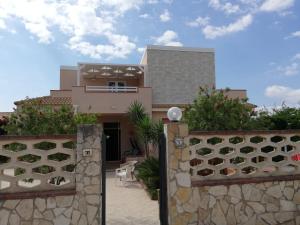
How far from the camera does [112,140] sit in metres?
25.3

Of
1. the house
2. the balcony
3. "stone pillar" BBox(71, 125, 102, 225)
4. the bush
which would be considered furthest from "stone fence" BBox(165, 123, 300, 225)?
the house

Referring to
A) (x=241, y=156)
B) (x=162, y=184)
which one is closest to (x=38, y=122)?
(x=162, y=184)

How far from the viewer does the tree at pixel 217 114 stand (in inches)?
378

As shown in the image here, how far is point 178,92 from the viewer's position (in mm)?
26016

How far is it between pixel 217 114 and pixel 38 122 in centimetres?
535

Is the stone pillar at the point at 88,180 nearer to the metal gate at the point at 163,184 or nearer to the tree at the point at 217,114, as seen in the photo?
the metal gate at the point at 163,184

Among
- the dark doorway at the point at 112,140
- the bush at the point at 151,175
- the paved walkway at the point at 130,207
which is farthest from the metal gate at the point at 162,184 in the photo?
the dark doorway at the point at 112,140

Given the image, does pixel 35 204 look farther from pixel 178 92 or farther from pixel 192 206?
pixel 178 92

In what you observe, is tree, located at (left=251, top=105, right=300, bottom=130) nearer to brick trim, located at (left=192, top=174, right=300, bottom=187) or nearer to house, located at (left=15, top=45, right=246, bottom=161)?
house, located at (left=15, top=45, right=246, bottom=161)

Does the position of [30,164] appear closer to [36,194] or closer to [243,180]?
[36,194]

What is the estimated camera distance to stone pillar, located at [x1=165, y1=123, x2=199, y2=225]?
23.2 ft

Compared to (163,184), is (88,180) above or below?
above

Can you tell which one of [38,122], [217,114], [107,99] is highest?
[107,99]

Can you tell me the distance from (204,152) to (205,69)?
18.2 m
